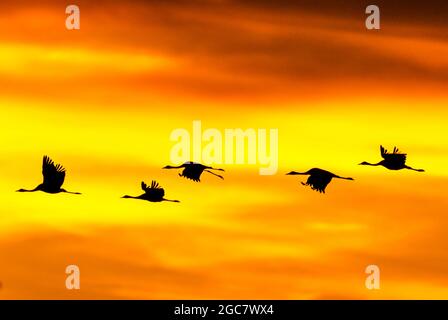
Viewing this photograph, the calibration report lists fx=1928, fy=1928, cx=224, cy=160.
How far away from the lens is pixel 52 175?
182 ft

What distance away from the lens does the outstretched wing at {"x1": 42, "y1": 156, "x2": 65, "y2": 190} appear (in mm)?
55344

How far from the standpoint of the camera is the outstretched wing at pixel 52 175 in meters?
55.3

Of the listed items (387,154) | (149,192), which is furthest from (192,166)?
(387,154)
